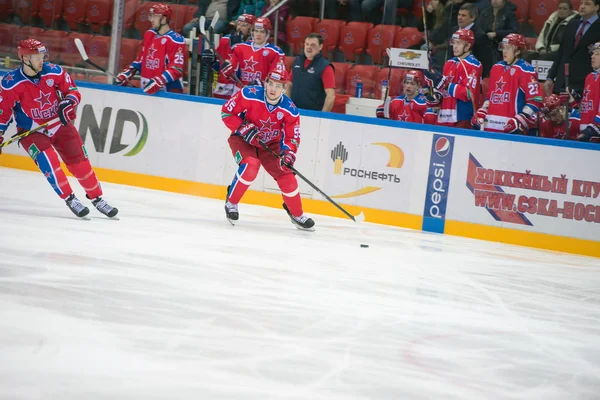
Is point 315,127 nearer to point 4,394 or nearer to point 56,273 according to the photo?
point 56,273

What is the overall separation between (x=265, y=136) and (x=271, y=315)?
130 inches

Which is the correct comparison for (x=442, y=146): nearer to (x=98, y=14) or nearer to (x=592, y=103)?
(x=592, y=103)

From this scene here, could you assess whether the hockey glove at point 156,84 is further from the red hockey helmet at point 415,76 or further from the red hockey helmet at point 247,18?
the red hockey helmet at point 415,76

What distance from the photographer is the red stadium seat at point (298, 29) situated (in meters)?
8.73

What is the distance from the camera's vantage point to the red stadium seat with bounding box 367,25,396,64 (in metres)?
8.15

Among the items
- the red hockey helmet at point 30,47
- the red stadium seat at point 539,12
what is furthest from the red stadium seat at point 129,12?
the red stadium seat at point 539,12

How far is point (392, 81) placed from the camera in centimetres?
809

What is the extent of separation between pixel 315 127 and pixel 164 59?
1.76 meters

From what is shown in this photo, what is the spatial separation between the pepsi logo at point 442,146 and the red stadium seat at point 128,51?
11.3 ft

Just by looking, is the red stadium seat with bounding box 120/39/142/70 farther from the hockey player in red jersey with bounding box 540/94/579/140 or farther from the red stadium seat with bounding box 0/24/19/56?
the hockey player in red jersey with bounding box 540/94/579/140

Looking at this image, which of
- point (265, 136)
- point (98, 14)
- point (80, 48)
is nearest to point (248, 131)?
point (265, 136)

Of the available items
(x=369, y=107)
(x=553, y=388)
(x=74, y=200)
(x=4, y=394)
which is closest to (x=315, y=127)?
(x=369, y=107)

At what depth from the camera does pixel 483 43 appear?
773 cm

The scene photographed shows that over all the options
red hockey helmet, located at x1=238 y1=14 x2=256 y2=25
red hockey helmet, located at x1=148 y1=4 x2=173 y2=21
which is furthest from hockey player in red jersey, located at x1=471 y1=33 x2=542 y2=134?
red hockey helmet, located at x1=148 y1=4 x2=173 y2=21
